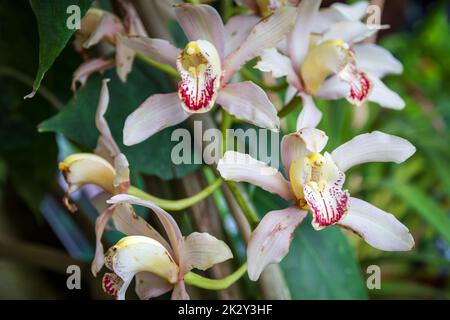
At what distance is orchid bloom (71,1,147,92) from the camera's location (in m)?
0.45

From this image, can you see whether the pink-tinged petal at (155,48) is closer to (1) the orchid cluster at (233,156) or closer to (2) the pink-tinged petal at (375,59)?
(1) the orchid cluster at (233,156)

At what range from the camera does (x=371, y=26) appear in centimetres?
48

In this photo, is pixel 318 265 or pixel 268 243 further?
pixel 318 265

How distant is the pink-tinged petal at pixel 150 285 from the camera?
0.42m

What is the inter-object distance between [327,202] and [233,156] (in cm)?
7

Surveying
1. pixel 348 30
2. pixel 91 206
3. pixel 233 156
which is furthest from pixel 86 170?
pixel 91 206

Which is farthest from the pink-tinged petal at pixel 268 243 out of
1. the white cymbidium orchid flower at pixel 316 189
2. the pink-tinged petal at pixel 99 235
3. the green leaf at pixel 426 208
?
the green leaf at pixel 426 208

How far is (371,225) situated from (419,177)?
1.12 m

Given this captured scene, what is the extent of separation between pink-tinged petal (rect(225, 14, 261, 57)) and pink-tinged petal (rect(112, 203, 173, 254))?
13cm

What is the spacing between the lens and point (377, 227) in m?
0.40

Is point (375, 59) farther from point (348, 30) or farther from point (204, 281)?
point (204, 281)

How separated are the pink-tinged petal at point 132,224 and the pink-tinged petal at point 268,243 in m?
0.06

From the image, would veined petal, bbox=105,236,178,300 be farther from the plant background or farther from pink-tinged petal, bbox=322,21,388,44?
pink-tinged petal, bbox=322,21,388,44
